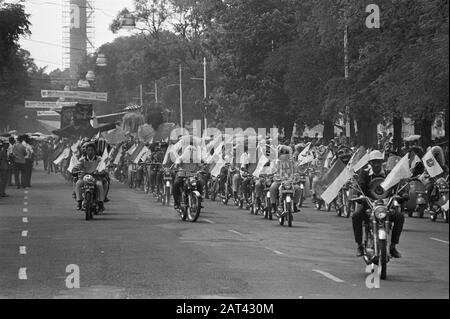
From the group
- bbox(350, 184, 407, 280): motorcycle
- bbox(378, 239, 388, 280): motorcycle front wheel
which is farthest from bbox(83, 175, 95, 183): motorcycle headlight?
bbox(378, 239, 388, 280): motorcycle front wheel

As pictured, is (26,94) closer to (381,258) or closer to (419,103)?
(419,103)

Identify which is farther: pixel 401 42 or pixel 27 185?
pixel 27 185

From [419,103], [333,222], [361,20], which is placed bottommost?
[333,222]

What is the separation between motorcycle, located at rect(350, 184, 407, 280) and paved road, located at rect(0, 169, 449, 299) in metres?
0.29

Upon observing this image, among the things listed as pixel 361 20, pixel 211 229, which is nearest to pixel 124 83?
pixel 361 20

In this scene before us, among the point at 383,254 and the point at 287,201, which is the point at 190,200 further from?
the point at 383,254

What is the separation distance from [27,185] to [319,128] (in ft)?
161

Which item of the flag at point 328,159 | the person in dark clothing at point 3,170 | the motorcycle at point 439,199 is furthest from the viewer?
the person in dark clothing at point 3,170

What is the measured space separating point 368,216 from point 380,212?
2.89ft

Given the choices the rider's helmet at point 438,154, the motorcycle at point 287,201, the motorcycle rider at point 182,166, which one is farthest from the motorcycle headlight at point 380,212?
the motorcycle rider at point 182,166

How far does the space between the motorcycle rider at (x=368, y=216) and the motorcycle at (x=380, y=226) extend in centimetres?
9

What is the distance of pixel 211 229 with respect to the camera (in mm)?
25812

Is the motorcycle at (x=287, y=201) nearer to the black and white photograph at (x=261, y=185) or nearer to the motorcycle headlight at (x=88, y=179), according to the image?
the black and white photograph at (x=261, y=185)

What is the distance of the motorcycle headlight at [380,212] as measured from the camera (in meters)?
15.4
